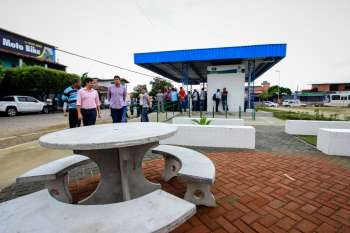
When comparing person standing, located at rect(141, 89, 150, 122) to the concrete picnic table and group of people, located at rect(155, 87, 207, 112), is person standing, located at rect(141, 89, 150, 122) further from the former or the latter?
the concrete picnic table

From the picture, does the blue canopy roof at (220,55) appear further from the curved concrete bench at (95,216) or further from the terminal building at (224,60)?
the curved concrete bench at (95,216)

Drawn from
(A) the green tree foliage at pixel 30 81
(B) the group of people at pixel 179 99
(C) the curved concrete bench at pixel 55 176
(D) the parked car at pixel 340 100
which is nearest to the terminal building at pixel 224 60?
(B) the group of people at pixel 179 99

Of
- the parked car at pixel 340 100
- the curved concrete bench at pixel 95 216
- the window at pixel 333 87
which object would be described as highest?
the window at pixel 333 87

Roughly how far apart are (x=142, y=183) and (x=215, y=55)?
38.0ft

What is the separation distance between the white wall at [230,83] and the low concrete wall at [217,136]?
9.60m

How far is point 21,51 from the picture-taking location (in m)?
24.2

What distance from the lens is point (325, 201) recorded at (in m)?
2.58

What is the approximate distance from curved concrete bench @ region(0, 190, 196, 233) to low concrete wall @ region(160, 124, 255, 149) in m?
3.33

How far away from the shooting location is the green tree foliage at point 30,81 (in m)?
19.4

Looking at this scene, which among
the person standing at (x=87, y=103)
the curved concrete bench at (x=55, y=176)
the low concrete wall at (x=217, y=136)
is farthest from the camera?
the low concrete wall at (x=217, y=136)

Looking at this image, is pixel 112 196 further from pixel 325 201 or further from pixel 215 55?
pixel 215 55

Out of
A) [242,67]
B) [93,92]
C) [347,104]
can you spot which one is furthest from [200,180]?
[347,104]

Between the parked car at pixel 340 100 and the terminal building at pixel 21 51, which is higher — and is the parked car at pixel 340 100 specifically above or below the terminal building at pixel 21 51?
below

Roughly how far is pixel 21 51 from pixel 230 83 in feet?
84.7
